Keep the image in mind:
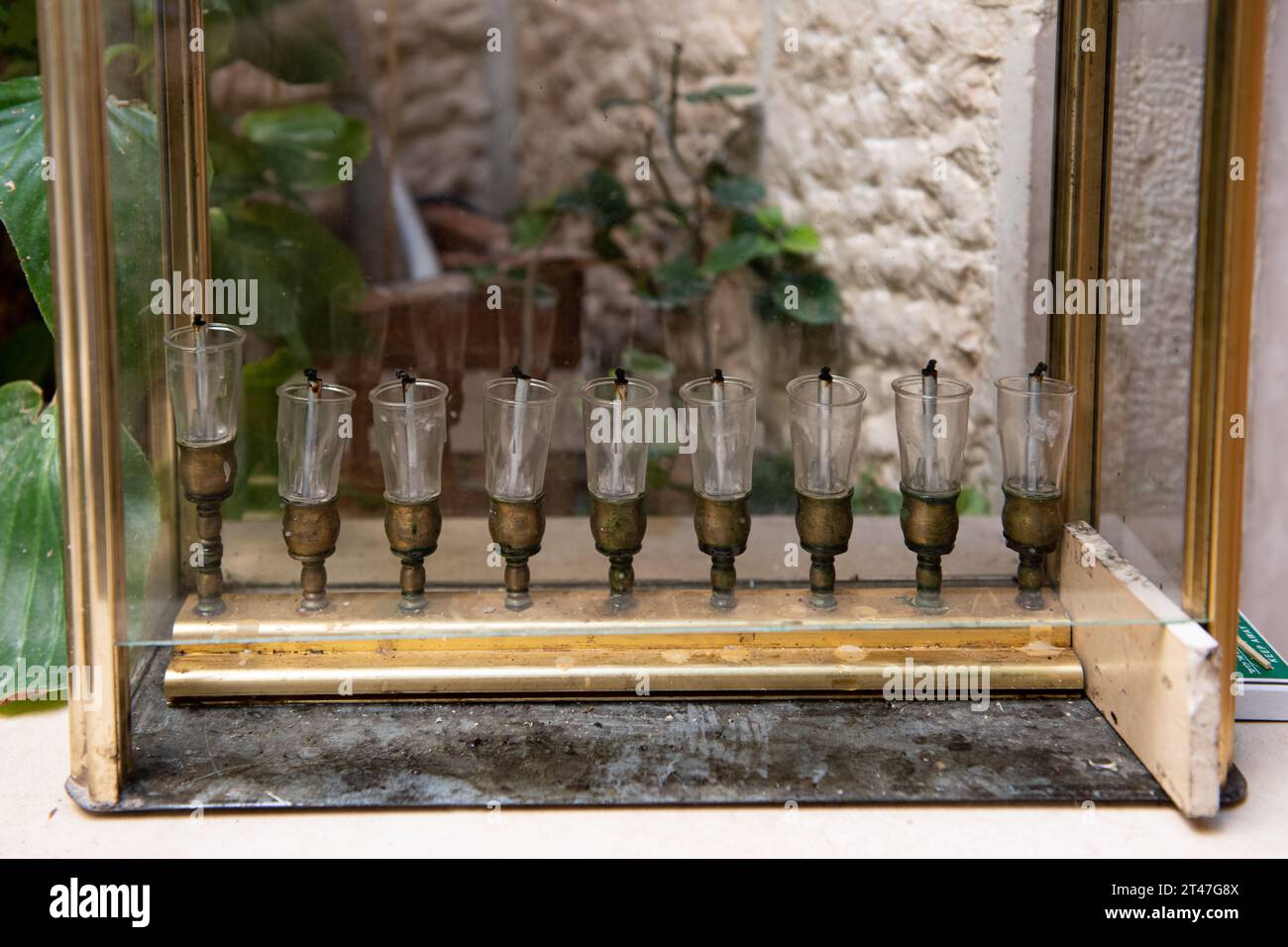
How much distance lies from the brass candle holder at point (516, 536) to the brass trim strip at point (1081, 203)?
524 millimetres

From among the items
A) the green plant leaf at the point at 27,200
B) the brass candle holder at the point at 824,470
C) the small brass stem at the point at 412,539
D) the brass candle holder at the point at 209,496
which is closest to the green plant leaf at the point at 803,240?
the brass candle holder at the point at 824,470

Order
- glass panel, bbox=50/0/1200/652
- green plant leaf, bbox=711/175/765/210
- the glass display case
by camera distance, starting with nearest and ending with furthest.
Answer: the glass display case
glass panel, bbox=50/0/1200/652
green plant leaf, bbox=711/175/765/210

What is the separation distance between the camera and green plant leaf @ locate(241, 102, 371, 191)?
5.41ft

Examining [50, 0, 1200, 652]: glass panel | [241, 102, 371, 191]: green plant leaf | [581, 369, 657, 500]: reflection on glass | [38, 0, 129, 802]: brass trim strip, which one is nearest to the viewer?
[38, 0, 129, 802]: brass trim strip

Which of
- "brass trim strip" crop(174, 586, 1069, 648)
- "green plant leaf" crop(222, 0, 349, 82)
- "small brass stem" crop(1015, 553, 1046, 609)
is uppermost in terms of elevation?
"green plant leaf" crop(222, 0, 349, 82)

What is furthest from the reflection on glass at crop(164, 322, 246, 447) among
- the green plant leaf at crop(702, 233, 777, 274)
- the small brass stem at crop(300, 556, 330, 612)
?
the green plant leaf at crop(702, 233, 777, 274)

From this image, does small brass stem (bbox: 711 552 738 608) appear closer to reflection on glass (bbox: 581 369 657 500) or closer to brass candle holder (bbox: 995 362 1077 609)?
reflection on glass (bbox: 581 369 657 500)

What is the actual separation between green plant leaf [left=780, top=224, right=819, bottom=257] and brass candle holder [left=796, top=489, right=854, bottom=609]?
463 mm

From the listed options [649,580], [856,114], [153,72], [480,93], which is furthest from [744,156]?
[153,72]

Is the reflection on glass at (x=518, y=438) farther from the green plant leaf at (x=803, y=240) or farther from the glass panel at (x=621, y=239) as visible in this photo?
the green plant leaf at (x=803, y=240)

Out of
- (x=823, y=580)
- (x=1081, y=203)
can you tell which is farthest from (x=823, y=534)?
(x=1081, y=203)

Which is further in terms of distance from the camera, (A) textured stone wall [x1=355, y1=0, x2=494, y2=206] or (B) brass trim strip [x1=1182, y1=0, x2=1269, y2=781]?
(A) textured stone wall [x1=355, y1=0, x2=494, y2=206]

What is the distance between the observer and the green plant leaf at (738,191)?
5.78 ft
